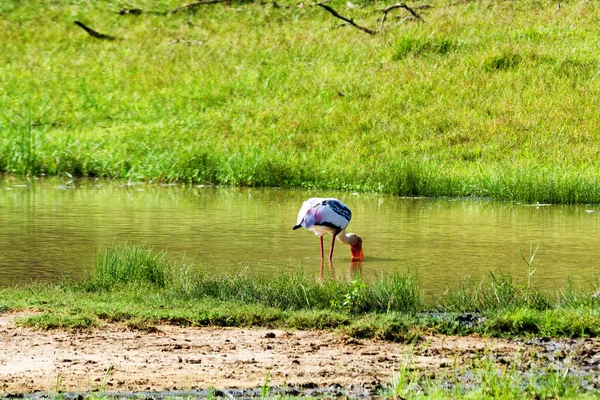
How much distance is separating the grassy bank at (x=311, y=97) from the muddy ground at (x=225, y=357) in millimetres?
14502

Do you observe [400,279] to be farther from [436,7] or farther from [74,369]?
[436,7]

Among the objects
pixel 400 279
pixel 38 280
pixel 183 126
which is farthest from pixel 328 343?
pixel 183 126

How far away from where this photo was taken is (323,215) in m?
14.9

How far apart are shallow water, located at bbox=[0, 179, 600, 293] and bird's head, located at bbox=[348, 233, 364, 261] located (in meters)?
0.20

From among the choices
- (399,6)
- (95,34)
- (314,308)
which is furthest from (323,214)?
(95,34)

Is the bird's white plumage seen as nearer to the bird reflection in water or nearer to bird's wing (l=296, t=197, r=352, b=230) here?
bird's wing (l=296, t=197, r=352, b=230)

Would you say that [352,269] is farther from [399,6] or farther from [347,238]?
[399,6]

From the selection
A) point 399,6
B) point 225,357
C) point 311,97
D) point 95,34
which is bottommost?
point 225,357

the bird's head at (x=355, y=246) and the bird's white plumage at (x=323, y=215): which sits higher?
the bird's white plumage at (x=323, y=215)

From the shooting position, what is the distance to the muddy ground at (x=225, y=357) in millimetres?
7676

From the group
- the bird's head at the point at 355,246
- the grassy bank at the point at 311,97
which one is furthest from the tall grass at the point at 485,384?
the grassy bank at the point at 311,97

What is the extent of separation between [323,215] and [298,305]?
436cm

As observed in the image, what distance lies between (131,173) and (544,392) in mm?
21474

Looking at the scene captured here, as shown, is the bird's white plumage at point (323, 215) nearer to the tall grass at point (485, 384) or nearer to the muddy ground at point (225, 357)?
the muddy ground at point (225, 357)
